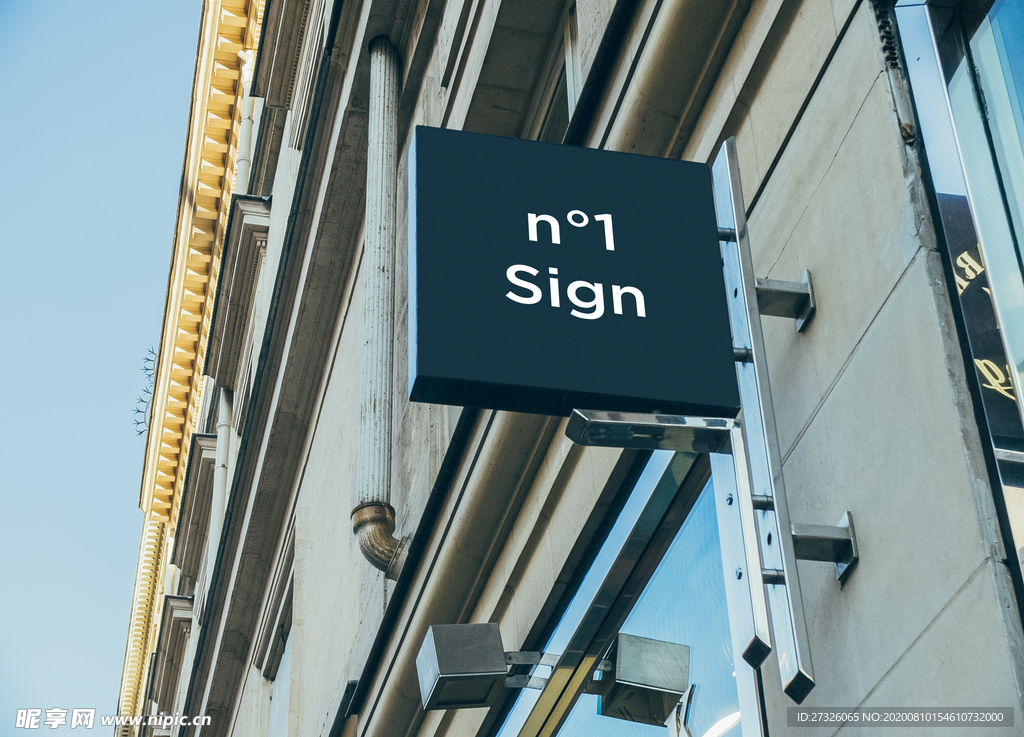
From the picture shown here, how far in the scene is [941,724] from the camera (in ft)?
8.63

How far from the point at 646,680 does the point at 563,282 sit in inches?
71.0

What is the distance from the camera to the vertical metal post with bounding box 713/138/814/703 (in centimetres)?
285

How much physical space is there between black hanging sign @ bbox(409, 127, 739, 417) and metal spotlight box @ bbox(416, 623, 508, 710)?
2.47m

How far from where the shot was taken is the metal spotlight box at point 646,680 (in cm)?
440

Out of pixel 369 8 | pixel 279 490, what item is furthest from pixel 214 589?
pixel 369 8

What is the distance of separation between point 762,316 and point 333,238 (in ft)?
29.4

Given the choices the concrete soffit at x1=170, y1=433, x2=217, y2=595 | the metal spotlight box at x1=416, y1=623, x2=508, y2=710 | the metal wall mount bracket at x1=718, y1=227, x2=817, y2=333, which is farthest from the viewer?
the concrete soffit at x1=170, y1=433, x2=217, y2=595

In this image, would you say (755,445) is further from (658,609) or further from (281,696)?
(281,696)

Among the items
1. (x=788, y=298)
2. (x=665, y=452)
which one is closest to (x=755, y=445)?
(x=788, y=298)

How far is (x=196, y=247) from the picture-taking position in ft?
89.1

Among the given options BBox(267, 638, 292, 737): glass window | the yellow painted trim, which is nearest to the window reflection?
BBox(267, 638, 292, 737): glass window

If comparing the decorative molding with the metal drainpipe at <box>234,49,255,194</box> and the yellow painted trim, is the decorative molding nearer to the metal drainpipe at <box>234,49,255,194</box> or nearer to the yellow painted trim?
the metal drainpipe at <box>234,49,255,194</box>

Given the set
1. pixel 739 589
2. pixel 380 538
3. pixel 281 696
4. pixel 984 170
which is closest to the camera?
pixel 739 589

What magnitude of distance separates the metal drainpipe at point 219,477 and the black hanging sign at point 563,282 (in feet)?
49.5
